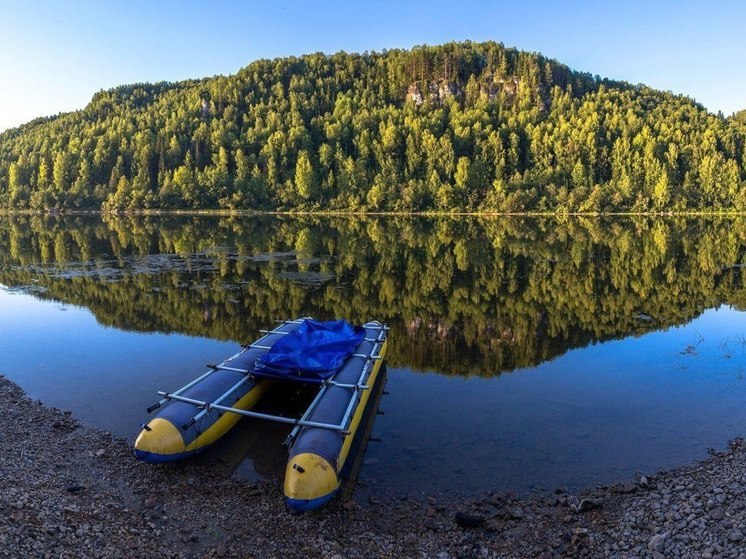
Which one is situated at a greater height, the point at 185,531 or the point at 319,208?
the point at 319,208

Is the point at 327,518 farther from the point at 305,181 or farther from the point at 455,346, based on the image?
the point at 305,181

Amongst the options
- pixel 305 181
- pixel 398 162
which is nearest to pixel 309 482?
pixel 305 181

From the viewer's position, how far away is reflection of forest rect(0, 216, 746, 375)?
2294cm

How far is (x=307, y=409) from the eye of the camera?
1265cm

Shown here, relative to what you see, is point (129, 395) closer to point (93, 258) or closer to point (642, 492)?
point (642, 492)

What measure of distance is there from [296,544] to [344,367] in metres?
5.89

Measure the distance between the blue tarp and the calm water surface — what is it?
1.57 m

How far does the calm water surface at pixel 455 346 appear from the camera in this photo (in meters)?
12.7

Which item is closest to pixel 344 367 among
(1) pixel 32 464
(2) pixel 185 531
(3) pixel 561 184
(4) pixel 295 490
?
(4) pixel 295 490

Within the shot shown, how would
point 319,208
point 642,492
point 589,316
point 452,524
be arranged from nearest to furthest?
1. point 452,524
2. point 642,492
3. point 589,316
4. point 319,208

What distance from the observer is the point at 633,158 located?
14650 centimetres

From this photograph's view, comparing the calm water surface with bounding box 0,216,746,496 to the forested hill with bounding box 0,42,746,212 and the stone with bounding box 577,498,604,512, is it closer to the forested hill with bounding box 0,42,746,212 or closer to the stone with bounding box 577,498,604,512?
the stone with bounding box 577,498,604,512

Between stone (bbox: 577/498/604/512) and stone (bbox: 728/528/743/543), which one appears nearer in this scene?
stone (bbox: 728/528/743/543)

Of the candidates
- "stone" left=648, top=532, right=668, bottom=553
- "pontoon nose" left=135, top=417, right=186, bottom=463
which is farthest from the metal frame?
"stone" left=648, top=532, right=668, bottom=553
